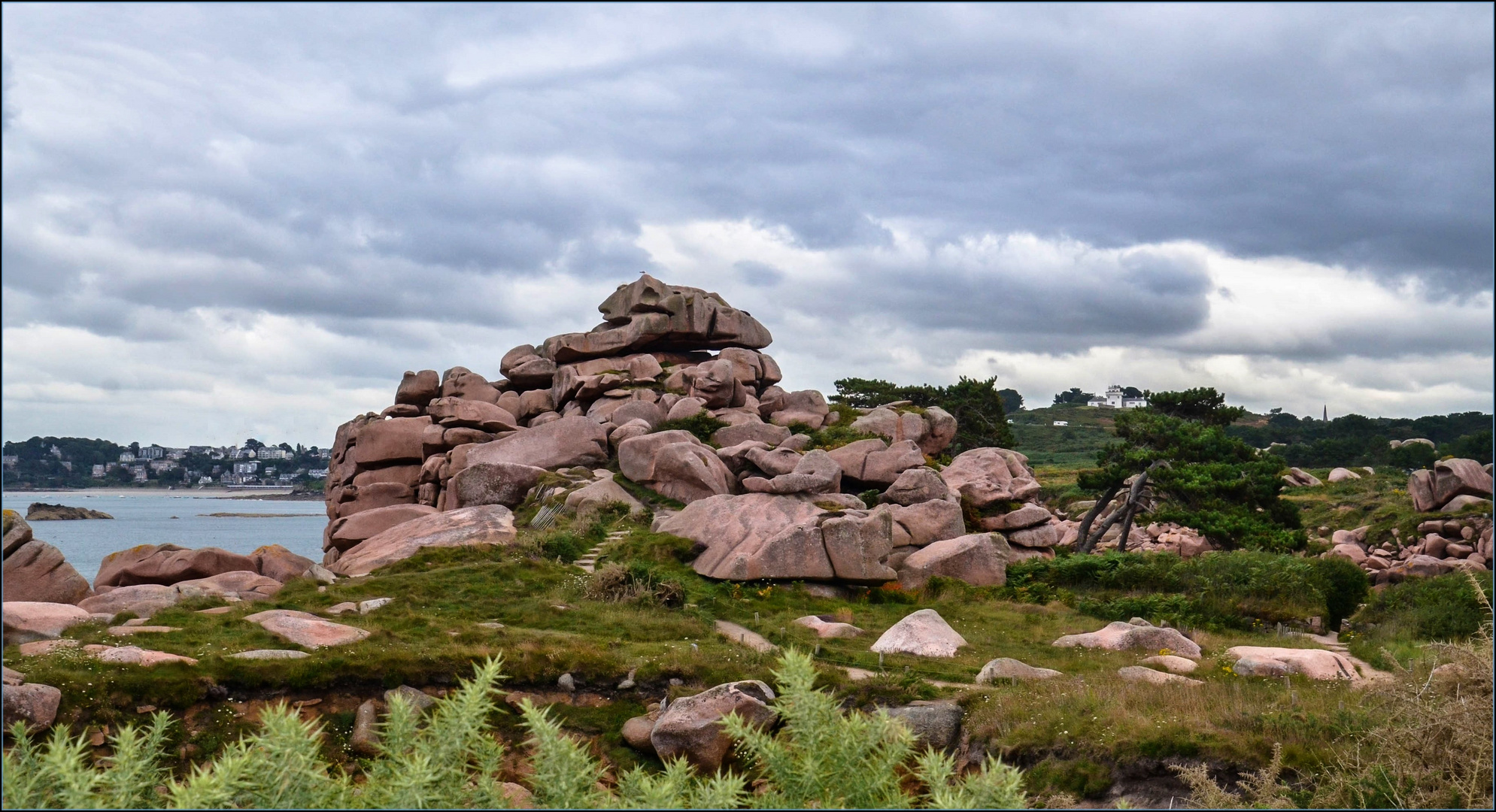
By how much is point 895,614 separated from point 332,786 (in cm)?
1881

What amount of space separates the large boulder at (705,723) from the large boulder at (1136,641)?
8.20 metres

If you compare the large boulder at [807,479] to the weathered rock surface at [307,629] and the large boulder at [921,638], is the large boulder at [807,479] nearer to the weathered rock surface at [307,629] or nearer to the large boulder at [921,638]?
the large boulder at [921,638]

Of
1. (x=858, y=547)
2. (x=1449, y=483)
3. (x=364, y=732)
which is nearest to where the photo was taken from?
(x=364, y=732)

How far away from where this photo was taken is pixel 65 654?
46.1ft

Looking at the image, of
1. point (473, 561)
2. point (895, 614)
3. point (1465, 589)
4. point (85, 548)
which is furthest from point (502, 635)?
point (85, 548)

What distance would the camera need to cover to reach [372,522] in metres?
32.2

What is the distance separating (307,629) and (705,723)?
7369 millimetres

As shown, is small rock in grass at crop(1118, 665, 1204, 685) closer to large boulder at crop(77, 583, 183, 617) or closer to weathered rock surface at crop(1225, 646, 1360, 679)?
weathered rock surface at crop(1225, 646, 1360, 679)

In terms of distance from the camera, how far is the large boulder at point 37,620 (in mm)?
15773

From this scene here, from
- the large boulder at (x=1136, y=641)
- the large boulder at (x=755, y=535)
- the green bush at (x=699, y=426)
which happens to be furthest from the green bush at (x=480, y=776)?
the green bush at (x=699, y=426)

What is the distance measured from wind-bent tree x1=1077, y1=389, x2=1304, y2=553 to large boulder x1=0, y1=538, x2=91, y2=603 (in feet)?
89.6

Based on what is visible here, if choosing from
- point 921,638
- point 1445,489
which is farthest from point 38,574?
point 1445,489

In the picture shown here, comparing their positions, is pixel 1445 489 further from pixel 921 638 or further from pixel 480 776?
pixel 480 776

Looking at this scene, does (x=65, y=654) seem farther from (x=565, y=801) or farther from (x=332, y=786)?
(x=565, y=801)
